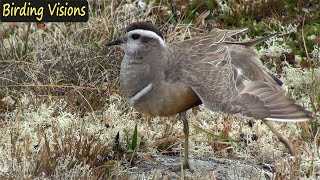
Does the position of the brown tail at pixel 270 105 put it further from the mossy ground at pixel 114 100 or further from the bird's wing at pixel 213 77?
the mossy ground at pixel 114 100

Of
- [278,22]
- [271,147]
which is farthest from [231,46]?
[278,22]

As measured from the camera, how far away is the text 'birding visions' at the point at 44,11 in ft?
33.7

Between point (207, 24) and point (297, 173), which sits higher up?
point (207, 24)

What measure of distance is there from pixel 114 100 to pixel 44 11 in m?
2.85

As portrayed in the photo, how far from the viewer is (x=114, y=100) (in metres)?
8.23

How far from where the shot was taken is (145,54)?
6.17m

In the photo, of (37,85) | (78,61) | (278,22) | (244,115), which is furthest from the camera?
(278,22)

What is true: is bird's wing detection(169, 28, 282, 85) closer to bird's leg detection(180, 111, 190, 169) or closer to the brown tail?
bird's leg detection(180, 111, 190, 169)

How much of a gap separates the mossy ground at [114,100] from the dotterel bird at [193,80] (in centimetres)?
62

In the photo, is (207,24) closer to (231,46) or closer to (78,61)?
(78,61)

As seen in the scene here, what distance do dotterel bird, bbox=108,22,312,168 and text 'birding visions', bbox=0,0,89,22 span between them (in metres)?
4.01

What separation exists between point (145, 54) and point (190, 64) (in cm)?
38

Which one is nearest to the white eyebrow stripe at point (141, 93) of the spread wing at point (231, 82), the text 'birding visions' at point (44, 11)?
the spread wing at point (231, 82)

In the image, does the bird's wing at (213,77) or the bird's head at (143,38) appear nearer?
the bird's wing at (213,77)
